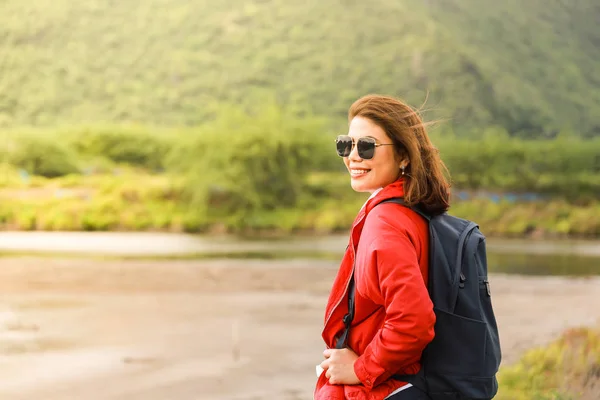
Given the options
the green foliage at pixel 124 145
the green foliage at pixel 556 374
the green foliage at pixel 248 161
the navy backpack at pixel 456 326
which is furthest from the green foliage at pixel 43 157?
the navy backpack at pixel 456 326

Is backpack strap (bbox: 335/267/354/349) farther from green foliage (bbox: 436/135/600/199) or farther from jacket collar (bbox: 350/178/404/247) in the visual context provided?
green foliage (bbox: 436/135/600/199)

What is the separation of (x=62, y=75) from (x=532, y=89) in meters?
27.0

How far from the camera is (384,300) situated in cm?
177

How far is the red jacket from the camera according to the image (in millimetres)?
1729

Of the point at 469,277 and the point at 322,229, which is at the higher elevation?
the point at 469,277

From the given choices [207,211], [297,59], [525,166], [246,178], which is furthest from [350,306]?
[297,59]

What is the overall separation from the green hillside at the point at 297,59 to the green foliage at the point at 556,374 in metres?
37.7

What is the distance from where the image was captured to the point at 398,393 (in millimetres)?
1837

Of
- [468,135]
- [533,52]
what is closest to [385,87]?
[468,135]

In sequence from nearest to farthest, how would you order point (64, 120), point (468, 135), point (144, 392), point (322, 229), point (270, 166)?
point (144, 392), point (322, 229), point (270, 166), point (468, 135), point (64, 120)

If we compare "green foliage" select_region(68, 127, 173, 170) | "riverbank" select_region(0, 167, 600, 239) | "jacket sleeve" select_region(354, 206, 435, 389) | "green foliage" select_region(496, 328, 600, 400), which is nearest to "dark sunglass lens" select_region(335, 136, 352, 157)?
"jacket sleeve" select_region(354, 206, 435, 389)

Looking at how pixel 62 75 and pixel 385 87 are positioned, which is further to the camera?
pixel 62 75

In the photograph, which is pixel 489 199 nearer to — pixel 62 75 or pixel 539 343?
pixel 539 343

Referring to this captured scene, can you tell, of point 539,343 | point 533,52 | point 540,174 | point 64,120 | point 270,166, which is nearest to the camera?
point 539,343
